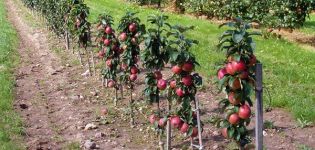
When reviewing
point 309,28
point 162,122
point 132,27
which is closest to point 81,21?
point 132,27

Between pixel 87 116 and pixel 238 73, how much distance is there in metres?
4.41

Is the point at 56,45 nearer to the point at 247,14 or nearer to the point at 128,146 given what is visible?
the point at 247,14

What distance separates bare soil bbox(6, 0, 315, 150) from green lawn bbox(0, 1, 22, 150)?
0.18 m

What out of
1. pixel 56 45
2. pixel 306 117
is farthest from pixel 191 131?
pixel 56 45

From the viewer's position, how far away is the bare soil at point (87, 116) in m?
6.25

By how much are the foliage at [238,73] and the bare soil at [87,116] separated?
197cm

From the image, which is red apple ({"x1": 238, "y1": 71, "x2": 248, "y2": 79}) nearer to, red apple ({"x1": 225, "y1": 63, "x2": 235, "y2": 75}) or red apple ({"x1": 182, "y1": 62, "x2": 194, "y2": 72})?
red apple ({"x1": 225, "y1": 63, "x2": 235, "y2": 75})

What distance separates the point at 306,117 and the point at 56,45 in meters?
10.5

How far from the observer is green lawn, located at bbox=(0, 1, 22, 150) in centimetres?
651

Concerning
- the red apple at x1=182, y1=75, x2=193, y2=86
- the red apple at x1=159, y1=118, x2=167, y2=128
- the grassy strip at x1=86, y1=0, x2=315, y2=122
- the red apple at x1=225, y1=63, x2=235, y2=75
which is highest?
the red apple at x1=225, y1=63, x2=235, y2=75

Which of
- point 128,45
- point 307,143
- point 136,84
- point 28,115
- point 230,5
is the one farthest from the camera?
point 230,5

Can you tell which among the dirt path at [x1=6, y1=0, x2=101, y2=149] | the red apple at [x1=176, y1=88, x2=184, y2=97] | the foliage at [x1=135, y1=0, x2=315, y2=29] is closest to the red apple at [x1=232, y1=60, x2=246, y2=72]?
the red apple at [x1=176, y1=88, x2=184, y2=97]

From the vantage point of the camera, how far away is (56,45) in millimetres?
15047

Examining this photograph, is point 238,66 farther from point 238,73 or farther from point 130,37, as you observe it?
point 130,37
